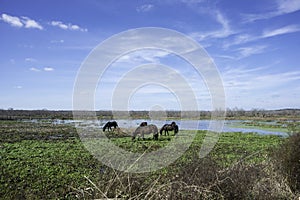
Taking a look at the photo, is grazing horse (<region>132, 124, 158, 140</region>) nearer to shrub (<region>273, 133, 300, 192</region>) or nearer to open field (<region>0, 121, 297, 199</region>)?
open field (<region>0, 121, 297, 199</region>)

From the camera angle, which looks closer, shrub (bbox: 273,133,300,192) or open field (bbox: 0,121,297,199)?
open field (bbox: 0,121,297,199)

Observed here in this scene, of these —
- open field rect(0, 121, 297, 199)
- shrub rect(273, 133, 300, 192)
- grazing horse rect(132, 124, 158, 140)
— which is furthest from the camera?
grazing horse rect(132, 124, 158, 140)

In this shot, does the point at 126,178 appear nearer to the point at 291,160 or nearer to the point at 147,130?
the point at 291,160

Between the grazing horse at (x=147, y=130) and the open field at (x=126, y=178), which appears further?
the grazing horse at (x=147, y=130)

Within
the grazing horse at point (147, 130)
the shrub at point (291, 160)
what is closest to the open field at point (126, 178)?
the shrub at point (291, 160)

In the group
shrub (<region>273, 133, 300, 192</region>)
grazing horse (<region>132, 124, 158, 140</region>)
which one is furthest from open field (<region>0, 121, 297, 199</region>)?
grazing horse (<region>132, 124, 158, 140</region>)

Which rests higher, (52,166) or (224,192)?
(224,192)

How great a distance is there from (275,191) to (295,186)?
2.28 feet

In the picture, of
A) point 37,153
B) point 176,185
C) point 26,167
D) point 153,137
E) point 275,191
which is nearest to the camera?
point 176,185

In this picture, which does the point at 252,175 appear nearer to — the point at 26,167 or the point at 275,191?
the point at 275,191

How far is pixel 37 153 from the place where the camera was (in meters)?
14.8

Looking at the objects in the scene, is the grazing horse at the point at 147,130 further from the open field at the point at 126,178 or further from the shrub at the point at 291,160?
the shrub at the point at 291,160

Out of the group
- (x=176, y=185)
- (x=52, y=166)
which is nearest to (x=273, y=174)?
(x=176, y=185)

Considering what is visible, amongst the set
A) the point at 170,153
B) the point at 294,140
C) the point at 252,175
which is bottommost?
the point at 170,153
